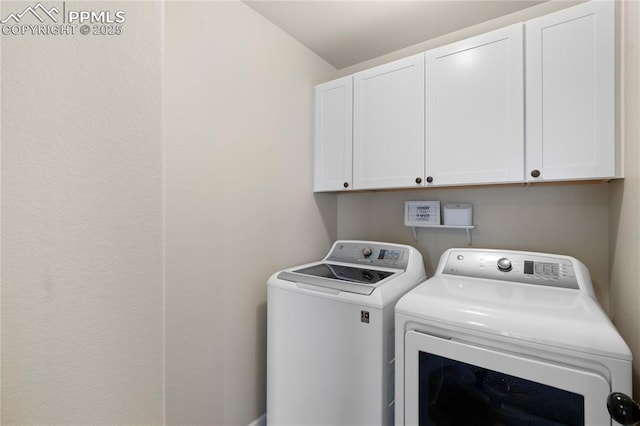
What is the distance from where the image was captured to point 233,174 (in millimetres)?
1532

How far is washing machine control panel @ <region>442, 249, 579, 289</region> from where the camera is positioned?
1.32 metres

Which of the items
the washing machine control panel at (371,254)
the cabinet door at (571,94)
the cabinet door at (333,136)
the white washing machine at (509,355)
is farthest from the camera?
the cabinet door at (333,136)

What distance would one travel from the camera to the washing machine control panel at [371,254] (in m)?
1.69

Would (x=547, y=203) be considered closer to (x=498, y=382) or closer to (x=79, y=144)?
(x=498, y=382)

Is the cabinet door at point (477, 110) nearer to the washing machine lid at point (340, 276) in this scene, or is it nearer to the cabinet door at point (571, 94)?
the cabinet door at point (571, 94)

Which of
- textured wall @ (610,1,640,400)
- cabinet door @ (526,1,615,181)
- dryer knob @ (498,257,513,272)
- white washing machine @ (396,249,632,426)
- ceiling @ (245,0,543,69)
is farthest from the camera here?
ceiling @ (245,0,543,69)

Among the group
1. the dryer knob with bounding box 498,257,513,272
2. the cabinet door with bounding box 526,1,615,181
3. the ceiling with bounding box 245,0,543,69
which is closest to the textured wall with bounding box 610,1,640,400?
the cabinet door with bounding box 526,1,615,181

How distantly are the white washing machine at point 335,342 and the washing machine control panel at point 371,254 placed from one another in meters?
0.01

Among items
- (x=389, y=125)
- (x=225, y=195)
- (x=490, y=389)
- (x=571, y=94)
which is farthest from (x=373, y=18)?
(x=490, y=389)

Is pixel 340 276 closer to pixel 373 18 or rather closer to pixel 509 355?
pixel 509 355

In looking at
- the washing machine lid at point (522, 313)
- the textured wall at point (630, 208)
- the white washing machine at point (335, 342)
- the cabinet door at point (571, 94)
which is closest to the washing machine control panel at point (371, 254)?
the white washing machine at point (335, 342)

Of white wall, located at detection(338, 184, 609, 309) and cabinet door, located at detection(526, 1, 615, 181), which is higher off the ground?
cabinet door, located at detection(526, 1, 615, 181)

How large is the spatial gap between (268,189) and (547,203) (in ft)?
5.39

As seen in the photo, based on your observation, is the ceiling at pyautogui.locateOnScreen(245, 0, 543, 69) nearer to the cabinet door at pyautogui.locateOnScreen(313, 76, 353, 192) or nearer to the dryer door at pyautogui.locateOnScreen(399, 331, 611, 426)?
the cabinet door at pyautogui.locateOnScreen(313, 76, 353, 192)
